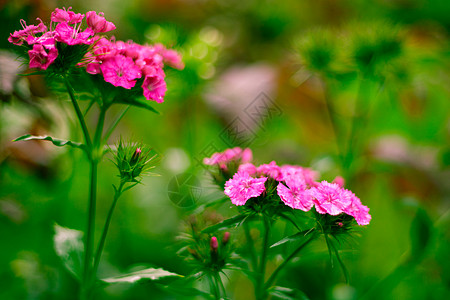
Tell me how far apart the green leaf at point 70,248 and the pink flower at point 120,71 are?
470mm

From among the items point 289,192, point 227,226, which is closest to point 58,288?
point 227,226

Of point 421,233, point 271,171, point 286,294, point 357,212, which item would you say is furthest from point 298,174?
point 421,233

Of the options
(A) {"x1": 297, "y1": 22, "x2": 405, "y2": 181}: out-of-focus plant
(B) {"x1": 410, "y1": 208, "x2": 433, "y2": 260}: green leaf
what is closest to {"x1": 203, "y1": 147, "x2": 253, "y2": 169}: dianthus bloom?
(A) {"x1": 297, "y1": 22, "x2": 405, "y2": 181}: out-of-focus plant

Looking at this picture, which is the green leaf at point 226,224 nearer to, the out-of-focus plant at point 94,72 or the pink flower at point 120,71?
the out-of-focus plant at point 94,72

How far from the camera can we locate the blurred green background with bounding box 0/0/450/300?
146 centimetres

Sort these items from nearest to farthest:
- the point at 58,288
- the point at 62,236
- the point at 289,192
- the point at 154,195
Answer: the point at 289,192
the point at 62,236
the point at 58,288
the point at 154,195

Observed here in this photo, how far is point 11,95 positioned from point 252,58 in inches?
73.7

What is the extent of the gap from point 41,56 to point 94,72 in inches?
4.2

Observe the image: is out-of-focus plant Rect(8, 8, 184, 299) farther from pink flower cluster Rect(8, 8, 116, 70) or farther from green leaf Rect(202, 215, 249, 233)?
green leaf Rect(202, 215, 249, 233)

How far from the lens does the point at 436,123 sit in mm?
2674

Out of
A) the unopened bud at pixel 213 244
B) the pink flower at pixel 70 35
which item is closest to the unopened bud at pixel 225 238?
the unopened bud at pixel 213 244

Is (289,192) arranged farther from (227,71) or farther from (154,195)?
(227,71)

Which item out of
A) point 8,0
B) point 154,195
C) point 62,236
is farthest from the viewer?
point 154,195

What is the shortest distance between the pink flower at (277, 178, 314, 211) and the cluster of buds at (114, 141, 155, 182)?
0.30m
